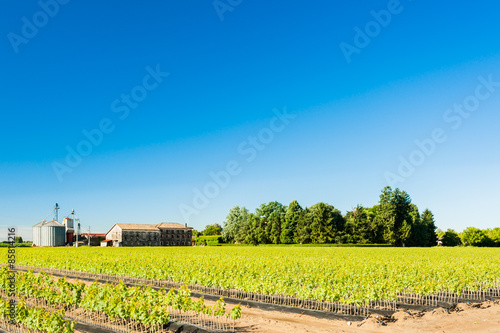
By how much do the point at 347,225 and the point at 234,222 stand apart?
32728mm

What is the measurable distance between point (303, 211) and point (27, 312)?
3227 inches

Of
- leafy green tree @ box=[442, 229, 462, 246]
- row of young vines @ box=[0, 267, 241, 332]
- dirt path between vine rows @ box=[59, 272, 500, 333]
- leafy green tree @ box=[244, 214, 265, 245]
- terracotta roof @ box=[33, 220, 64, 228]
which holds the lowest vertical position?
leafy green tree @ box=[442, 229, 462, 246]

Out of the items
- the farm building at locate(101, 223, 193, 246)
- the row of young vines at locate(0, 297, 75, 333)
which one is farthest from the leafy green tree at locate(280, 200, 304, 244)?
the row of young vines at locate(0, 297, 75, 333)

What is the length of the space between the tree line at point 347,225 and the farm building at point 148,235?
91.0ft

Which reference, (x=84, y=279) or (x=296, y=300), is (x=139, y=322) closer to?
(x=296, y=300)

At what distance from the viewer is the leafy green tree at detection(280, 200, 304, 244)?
298ft

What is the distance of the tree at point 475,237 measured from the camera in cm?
9381

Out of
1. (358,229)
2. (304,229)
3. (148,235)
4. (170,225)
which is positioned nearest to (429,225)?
(358,229)

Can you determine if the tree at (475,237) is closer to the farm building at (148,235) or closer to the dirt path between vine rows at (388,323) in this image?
the farm building at (148,235)

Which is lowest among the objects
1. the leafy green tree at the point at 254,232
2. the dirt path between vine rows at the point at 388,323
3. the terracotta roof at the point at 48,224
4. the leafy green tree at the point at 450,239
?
the leafy green tree at the point at 450,239

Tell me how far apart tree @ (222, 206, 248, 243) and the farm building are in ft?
55.1

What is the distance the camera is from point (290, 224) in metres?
91.6

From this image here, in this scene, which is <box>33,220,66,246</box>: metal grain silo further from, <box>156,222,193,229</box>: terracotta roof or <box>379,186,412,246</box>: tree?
<box>379,186,412,246</box>: tree

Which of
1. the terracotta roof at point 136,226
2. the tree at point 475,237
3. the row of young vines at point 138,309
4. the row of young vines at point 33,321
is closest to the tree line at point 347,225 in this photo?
the tree at point 475,237
